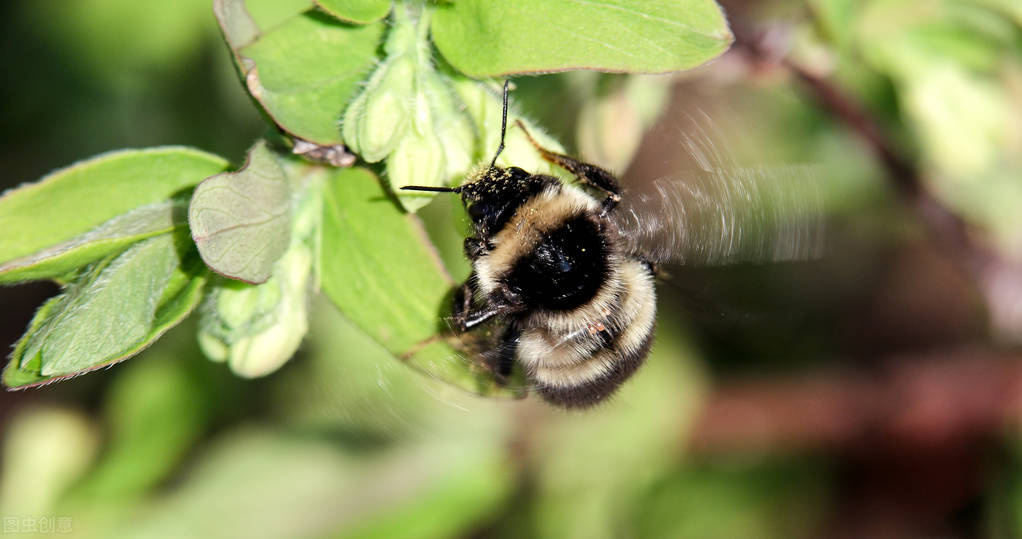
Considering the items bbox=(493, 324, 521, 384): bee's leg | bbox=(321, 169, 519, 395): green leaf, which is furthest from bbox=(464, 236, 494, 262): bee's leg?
bbox=(493, 324, 521, 384): bee's leg

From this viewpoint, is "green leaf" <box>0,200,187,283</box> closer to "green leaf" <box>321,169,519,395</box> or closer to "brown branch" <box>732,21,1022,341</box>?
"green leaf" <box>321,169,519,395</box>

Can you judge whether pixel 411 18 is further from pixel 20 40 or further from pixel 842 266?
pixel 842 266

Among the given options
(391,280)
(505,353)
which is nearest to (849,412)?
(505,353)

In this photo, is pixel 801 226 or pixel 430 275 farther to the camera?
pixel 801 226

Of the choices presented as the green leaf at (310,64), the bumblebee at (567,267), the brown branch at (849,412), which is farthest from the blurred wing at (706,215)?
the brown branch at (849,412)

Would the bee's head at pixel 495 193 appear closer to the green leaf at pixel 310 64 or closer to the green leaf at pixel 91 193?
the green leaf at pixel 310 64

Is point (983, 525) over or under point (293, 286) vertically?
under

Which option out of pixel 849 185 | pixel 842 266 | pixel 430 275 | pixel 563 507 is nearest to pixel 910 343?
pixel 842 266

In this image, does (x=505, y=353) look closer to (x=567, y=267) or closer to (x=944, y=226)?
(x=567, y=267)
